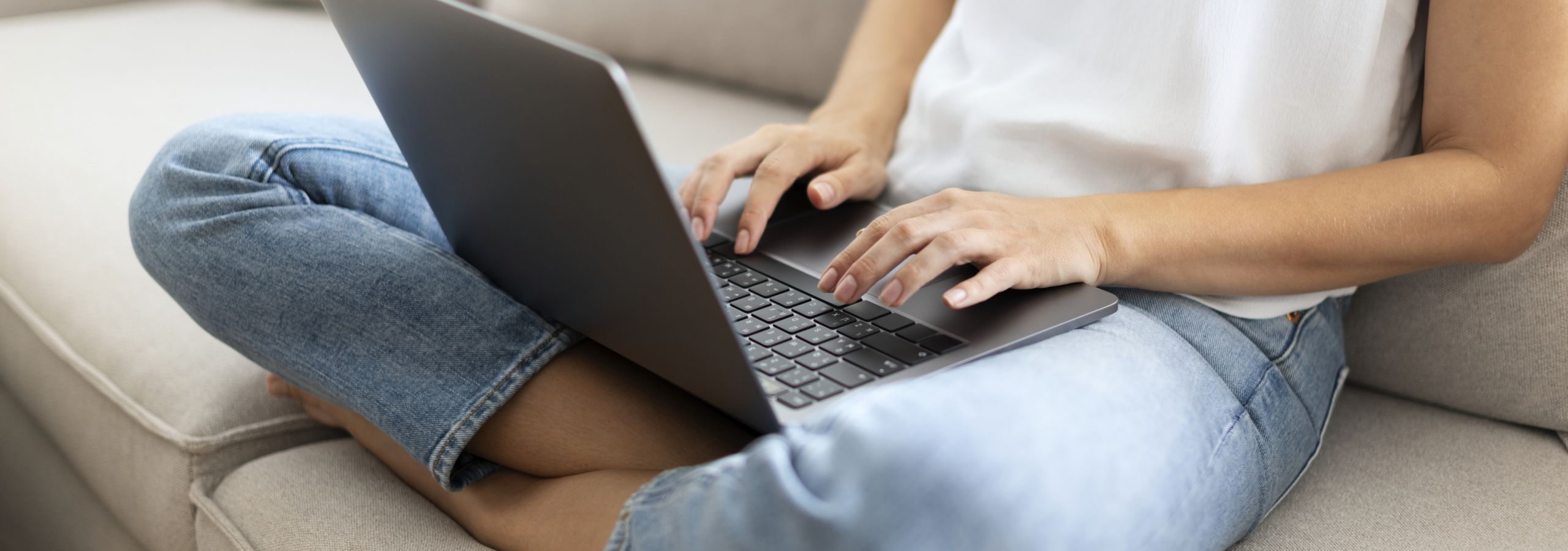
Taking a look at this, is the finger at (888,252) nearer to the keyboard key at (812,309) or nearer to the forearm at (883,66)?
the keyboard key at (812,309)

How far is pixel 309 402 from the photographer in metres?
0.88

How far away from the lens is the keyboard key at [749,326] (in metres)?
0.68

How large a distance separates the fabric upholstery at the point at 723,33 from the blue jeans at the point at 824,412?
2.21 feet

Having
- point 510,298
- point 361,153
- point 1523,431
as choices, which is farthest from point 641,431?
point 1523,431

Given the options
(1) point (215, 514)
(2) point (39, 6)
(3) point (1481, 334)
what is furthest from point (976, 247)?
(2) point (39, 6)

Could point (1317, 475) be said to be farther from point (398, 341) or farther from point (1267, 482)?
point (398, 341)

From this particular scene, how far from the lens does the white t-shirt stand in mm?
750

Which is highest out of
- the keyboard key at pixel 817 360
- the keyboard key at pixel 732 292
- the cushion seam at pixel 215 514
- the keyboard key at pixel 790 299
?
the keyboard key at pixel 817 360

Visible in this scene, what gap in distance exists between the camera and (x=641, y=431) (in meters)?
0.70

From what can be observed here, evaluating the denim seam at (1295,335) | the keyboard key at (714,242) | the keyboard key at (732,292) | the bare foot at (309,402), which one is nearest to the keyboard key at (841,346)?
the keyboard key at (732,292)

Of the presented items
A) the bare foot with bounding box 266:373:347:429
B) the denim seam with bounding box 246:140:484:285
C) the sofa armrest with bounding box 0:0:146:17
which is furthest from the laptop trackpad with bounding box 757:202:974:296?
the sofa armrest with bounding box 0:0:146:17

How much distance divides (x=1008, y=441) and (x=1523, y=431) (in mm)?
578

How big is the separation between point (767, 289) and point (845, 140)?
0.79ft

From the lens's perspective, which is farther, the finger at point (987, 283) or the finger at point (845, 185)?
the finger at point (845, 185)
